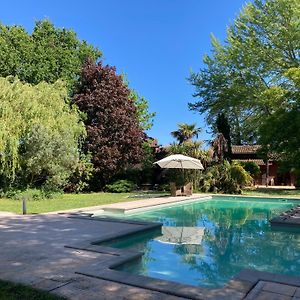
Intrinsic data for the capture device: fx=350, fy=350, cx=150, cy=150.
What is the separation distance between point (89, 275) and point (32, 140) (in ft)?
44.0

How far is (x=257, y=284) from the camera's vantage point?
5020 millimetres

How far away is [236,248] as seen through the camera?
8.88 m

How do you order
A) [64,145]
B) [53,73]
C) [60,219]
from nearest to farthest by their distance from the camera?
[60,219], [64,145], [53,73]

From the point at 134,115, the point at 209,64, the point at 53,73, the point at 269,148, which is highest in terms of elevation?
the point at 209,64

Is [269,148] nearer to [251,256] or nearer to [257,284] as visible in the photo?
[251,256]

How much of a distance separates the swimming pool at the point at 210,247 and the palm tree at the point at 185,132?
1406 centimetres

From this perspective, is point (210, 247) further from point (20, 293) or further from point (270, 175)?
point (270, 175)

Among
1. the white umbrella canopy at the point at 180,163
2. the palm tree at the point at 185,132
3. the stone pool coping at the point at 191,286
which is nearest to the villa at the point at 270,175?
the palm tree at the point at 185,132

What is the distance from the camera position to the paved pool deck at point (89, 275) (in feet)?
14.9

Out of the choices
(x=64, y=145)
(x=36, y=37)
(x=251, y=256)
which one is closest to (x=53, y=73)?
(x=36, y=37)

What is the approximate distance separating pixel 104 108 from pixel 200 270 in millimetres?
18369

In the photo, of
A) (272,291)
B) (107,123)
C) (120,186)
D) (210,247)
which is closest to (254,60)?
(107,123)

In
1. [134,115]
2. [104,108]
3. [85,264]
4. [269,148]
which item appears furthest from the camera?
[134,115]

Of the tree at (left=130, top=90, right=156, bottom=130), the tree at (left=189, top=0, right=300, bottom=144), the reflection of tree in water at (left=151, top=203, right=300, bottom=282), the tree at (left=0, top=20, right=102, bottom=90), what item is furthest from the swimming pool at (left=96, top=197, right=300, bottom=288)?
the tree at (left=130, top=90, right=156, bottom=130)
